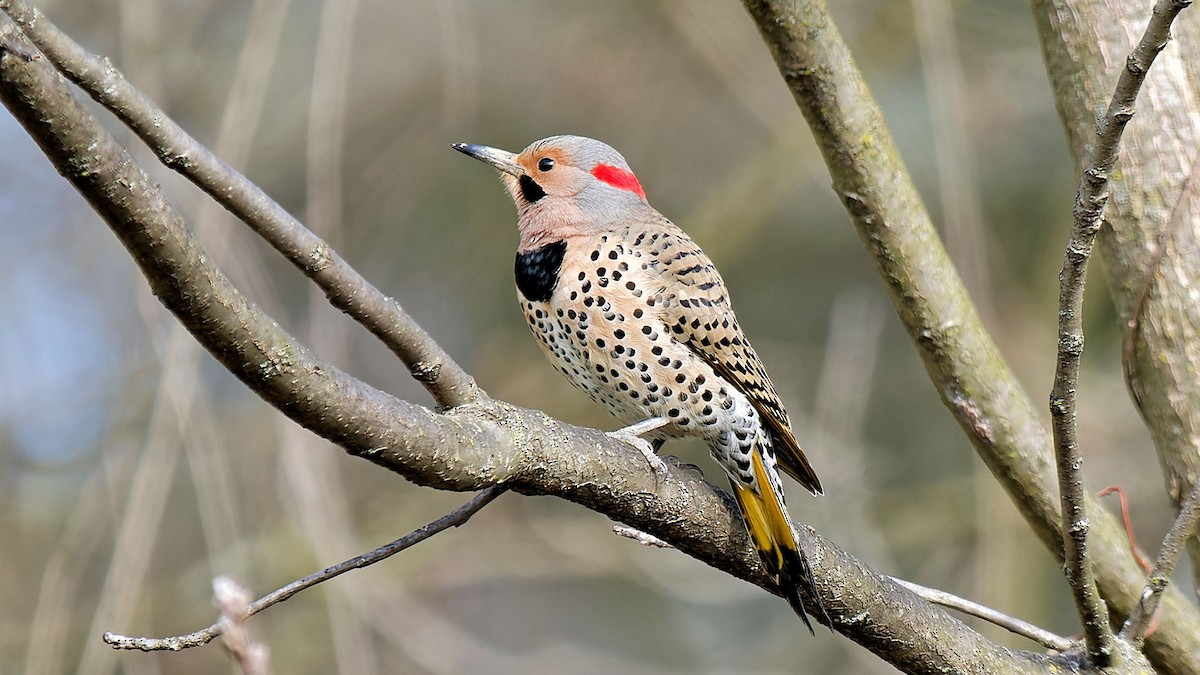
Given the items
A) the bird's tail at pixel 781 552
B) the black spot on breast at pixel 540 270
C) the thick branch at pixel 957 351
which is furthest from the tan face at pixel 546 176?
the bird's tail at pixel 781 552

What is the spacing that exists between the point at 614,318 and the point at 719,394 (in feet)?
1.09

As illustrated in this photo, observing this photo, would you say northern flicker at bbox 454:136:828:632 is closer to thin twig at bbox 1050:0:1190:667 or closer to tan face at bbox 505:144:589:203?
tan face at bbox 505:144:589:203

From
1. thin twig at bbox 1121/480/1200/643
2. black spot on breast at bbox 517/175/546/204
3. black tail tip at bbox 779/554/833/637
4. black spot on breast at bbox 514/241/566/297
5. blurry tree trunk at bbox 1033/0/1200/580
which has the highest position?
black spot on breast at bbox 517/175/546/204

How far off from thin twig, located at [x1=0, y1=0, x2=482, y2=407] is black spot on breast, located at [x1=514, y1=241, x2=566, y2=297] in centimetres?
115

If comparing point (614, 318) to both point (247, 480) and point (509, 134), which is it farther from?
point (509, 134)

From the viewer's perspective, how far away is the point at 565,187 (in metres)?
3.23

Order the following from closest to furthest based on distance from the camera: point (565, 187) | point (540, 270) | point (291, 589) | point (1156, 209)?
point (291, 589)
point (1156, 209)
point (540, 270)
point (565, 187)

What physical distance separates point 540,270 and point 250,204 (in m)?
1.49

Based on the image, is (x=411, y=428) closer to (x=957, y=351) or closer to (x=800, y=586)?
(x=800, y=586)

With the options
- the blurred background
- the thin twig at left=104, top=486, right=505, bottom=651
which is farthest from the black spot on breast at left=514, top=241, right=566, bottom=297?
the thin twig at left=104, top=486, right=505, bottom=651

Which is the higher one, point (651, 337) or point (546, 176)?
point (546, 176)

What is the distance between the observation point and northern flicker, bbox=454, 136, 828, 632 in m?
2.83

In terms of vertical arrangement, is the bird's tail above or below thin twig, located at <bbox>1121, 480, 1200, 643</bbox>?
above

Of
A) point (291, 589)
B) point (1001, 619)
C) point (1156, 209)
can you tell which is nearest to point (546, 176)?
point (1156, 209)
